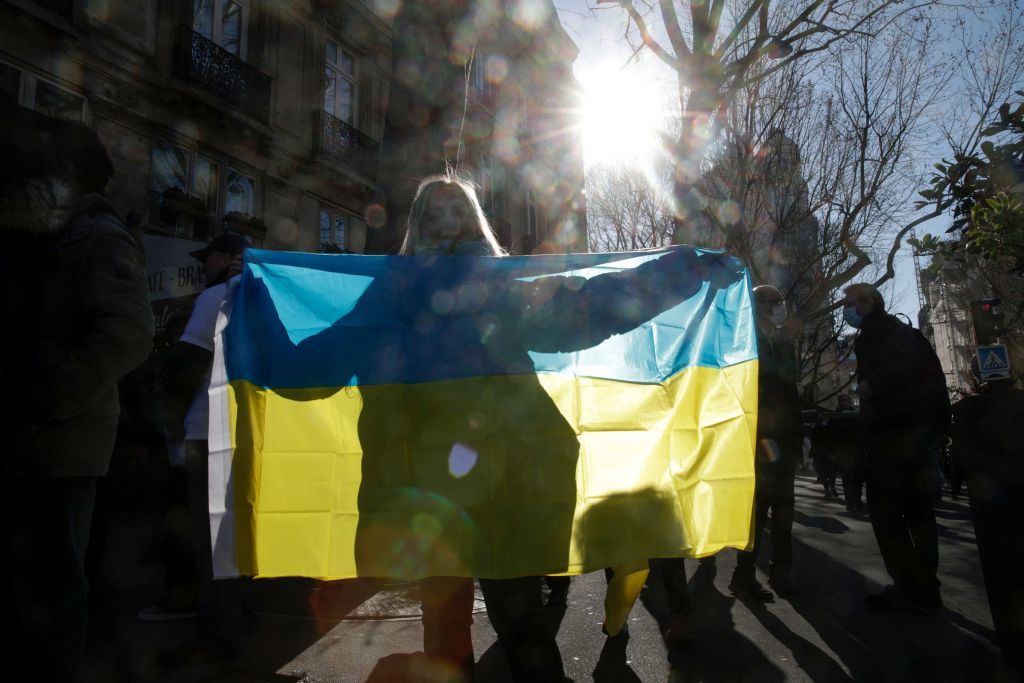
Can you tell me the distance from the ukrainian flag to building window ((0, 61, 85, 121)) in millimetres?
9540

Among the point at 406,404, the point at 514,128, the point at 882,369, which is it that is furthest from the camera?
the point at 514,128

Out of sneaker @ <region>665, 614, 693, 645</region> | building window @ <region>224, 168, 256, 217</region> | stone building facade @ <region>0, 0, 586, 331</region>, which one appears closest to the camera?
sneaker @ <region>665, 614, 693, 645</region>

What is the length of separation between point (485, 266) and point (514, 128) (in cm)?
2807

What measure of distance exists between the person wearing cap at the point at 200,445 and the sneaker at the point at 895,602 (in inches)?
145

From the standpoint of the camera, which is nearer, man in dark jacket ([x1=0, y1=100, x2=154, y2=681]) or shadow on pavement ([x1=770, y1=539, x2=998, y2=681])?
man in dark jacket ([x1=0, y1=100, x2=154, y2=681])

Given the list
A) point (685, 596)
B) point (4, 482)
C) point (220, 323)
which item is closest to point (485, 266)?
point (220, 323)

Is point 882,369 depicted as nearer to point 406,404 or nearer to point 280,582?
point 406,404

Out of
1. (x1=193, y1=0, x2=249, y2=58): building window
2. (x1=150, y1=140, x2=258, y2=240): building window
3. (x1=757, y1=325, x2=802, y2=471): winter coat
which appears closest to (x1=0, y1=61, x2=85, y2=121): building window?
(x1=150, y1=140, x2=258, y2=240): building window

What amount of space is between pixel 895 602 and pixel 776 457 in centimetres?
109

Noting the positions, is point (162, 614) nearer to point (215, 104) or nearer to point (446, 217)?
point (446, 217)

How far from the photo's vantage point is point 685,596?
3.89 m

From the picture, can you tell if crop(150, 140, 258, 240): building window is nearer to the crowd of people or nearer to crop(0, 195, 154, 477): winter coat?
the crowd of people

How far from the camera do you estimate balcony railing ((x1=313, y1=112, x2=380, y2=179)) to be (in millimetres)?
16391

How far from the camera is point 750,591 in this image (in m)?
4.86
